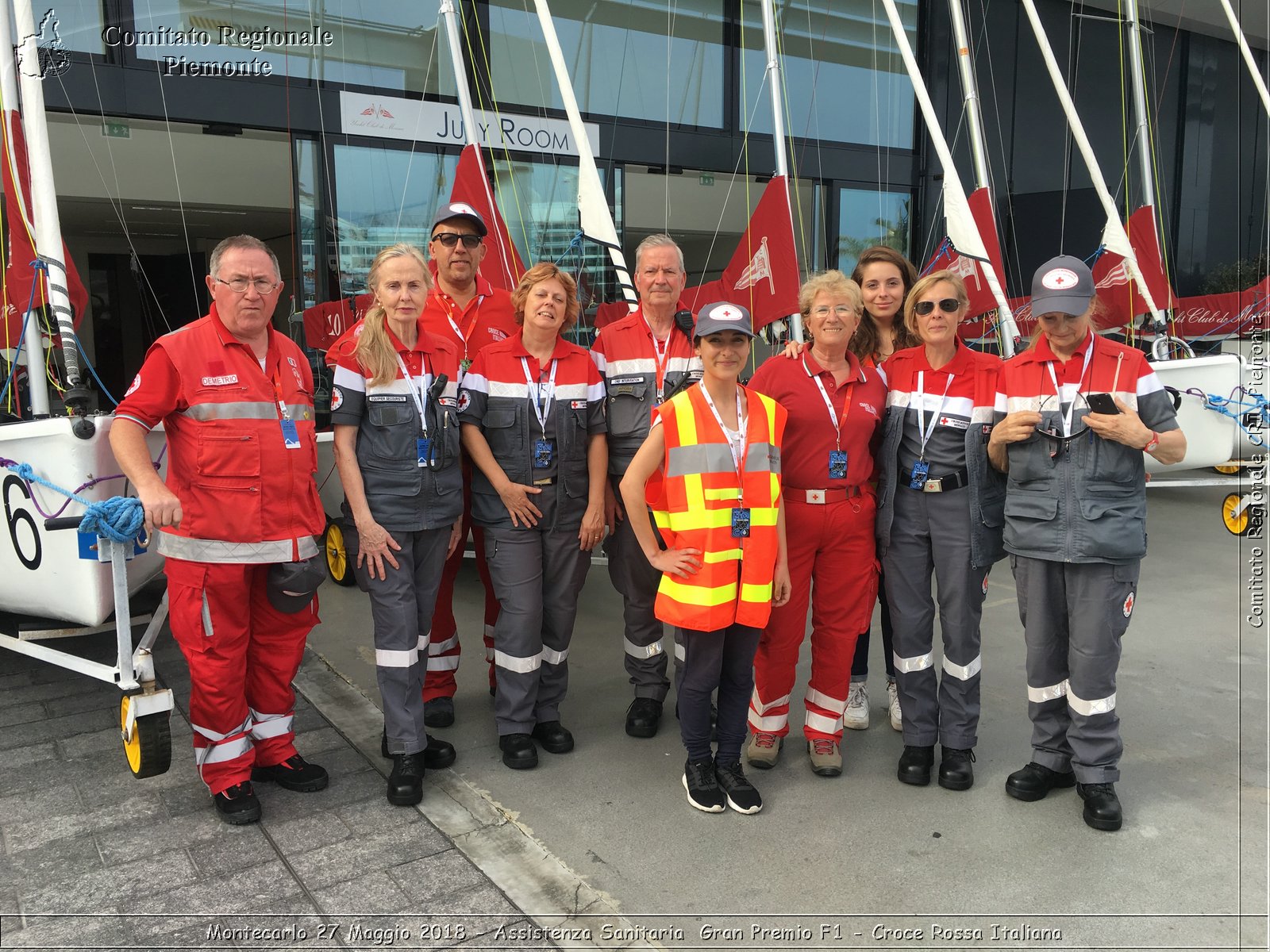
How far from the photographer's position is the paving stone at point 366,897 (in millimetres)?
2500

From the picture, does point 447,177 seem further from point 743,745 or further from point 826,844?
point 826,844

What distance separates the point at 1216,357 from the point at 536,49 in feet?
24.5

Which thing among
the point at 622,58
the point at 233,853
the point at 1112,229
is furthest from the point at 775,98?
the point at 233,853

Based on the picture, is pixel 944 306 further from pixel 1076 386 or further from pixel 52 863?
pixel 52 863

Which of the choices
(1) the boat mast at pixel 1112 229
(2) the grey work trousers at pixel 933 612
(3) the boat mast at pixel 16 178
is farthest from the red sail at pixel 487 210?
(1) the boat mast at pixel 1112 229

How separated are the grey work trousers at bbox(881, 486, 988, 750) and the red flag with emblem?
429 centimetres

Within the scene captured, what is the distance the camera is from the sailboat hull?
3.54 metres

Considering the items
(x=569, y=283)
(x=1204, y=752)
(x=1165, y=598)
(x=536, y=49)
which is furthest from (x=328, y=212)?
(x=1204, y=752)

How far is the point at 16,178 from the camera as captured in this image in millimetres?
4730

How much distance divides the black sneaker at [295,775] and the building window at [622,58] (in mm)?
8472

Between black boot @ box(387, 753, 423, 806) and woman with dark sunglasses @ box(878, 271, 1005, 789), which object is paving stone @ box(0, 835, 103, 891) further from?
woman with dark sunglasses @ box(878, 271, 1005, 789)

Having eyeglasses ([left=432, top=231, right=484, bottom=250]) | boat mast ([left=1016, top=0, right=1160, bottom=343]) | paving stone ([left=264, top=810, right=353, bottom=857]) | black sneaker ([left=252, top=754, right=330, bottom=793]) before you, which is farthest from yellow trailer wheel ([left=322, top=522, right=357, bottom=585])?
boat mast ([left=1016, top=0, right=1160, bottom=343])

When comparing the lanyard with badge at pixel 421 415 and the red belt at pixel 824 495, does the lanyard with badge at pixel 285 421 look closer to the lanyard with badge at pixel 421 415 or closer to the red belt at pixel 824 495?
the lanyard with badge at pixel 421 415

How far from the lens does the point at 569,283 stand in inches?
138
